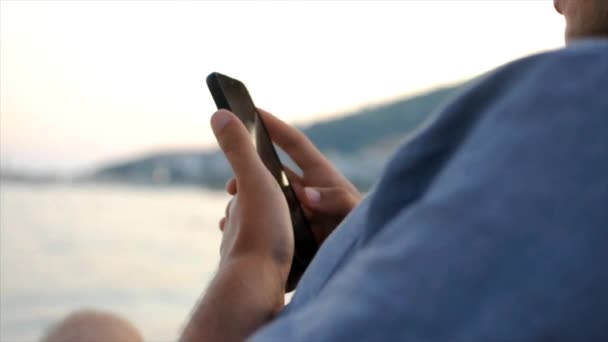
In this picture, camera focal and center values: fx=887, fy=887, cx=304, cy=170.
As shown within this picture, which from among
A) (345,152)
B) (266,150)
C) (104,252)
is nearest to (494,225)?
(266,150)

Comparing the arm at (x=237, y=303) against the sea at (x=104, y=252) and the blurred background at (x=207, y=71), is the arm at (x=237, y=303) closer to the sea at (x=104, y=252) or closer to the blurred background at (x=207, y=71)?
the blurred background at (x=207, y=71)

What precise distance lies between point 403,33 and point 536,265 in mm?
1187

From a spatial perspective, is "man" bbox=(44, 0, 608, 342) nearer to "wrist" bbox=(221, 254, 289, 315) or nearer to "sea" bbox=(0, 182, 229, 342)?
"wrist" bbox=(221, 254, 289, 315)

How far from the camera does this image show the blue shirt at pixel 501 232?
0.33 metres

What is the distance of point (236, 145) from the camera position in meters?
0.54

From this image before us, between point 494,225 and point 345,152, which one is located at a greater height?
point 494,225

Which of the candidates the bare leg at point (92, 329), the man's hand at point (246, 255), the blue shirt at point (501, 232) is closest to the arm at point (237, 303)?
the man's hand at point (246, 255)

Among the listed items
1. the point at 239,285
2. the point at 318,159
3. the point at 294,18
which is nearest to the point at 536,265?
the point at 239,285

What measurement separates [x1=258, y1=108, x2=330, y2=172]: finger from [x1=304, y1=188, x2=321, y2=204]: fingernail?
0.06 meters

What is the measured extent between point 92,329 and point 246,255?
0.25 meters

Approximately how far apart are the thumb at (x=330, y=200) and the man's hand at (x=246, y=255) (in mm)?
210

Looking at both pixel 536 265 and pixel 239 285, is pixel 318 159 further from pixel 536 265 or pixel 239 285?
pixel 536 265

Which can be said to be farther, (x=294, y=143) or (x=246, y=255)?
(x=294, y=143)

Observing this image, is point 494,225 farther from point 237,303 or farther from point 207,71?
point 207,71
